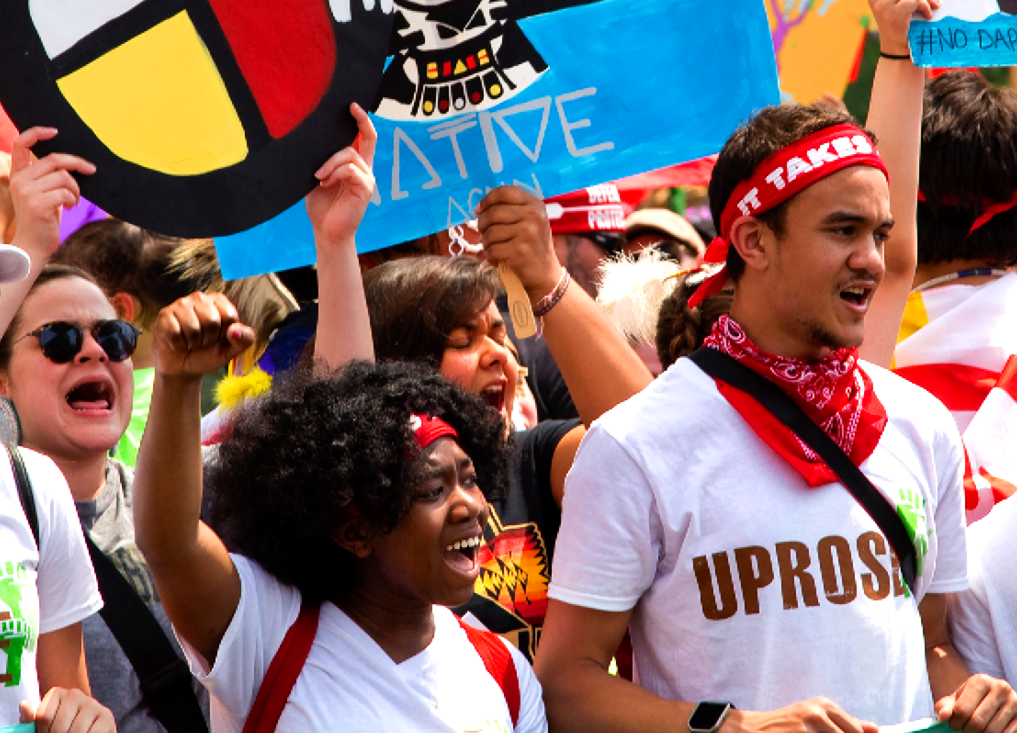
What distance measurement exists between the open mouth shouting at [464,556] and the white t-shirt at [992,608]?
1.06m

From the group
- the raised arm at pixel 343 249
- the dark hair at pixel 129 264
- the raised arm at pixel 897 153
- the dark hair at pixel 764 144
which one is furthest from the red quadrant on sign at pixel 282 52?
the dark hair at pixel 129 264

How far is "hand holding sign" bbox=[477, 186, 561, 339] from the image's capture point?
9.27ft

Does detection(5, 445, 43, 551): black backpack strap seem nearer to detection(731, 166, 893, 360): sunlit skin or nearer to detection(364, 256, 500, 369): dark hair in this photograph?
detection(364, 256, 500, 369): dark hair

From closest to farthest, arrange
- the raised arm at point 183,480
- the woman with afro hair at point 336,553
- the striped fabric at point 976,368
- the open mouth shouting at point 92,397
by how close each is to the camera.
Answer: the raised arm at point 183,480
the woman with afro hair at point 336,553
the striped fabric at point 976,368
the open mouth shouting at point 92,397

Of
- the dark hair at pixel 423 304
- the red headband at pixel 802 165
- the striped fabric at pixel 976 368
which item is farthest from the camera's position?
the dark hair at pixel 423 304

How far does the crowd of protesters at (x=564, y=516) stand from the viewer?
229cm

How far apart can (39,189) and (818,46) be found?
2.62 metres

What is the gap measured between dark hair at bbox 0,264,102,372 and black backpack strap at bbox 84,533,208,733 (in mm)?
629

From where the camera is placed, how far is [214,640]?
2.24 meters

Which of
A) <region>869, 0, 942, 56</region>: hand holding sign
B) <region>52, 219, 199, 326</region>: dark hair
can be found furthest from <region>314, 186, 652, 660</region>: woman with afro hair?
<region>52, 219, 199, 326</region>: dark hair

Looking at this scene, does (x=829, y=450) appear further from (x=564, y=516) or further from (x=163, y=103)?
(x=163, y=103)

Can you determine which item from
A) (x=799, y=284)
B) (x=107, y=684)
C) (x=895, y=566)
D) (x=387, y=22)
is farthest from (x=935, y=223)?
(x=107, y=684)

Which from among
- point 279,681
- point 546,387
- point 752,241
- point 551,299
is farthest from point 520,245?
point 546,387

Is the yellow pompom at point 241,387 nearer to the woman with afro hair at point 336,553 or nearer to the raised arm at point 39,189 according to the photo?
the woman with afro hair at point 336,553
